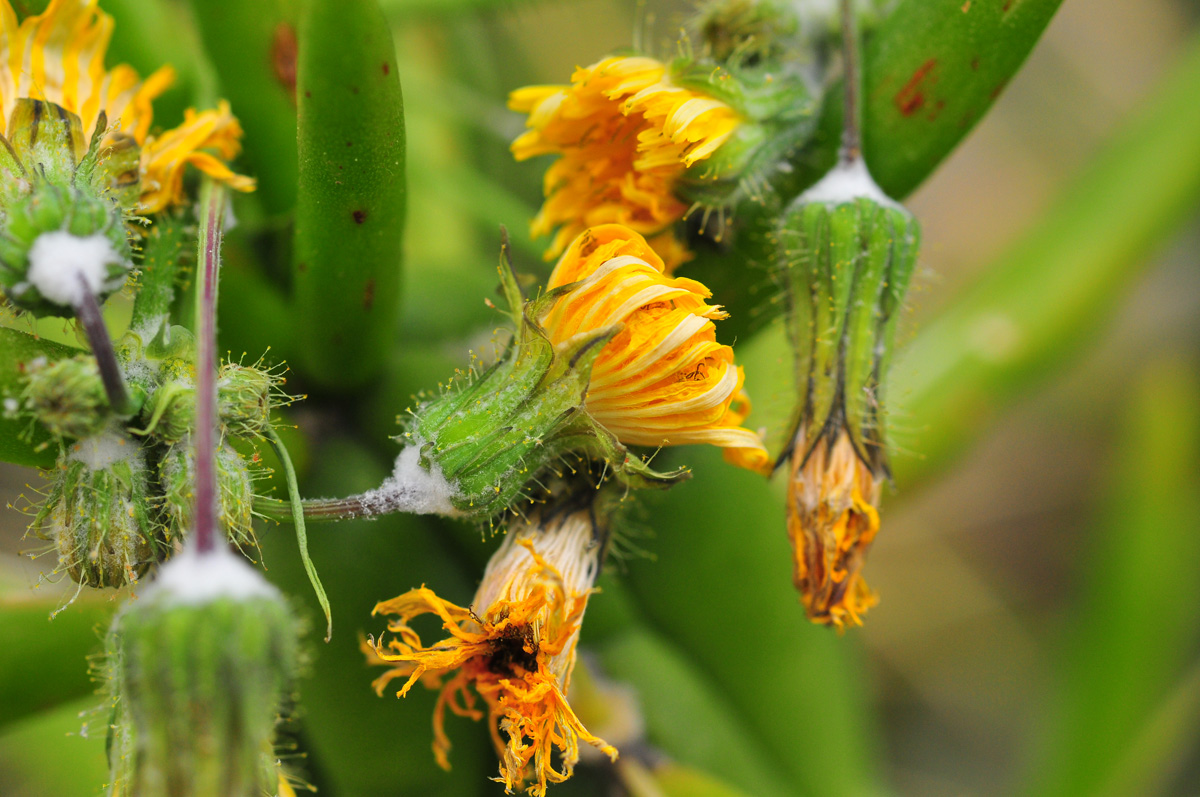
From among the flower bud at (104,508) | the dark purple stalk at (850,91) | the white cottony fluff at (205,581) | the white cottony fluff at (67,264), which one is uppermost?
the dark purple stalk at (850,91)

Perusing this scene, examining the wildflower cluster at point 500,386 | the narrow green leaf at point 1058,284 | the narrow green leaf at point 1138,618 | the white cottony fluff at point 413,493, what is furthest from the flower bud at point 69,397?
the narrow green leaf at point 1138,618

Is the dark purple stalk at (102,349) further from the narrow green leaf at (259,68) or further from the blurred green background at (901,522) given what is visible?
the narrow green leaf at (259,68)

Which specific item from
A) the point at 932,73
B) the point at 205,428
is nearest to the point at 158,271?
the point at 205,428

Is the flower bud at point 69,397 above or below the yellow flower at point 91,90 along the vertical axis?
below

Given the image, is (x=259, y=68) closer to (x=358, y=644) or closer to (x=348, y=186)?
(x=348, y=186)

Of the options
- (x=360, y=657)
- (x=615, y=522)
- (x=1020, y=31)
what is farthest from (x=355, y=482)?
(x=1020, y=31)

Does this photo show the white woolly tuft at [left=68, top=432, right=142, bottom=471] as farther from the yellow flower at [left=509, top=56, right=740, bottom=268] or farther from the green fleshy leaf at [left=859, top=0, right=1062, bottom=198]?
the green fleshy leaf at [left=859, top=0, right=1062, bottom=198]
